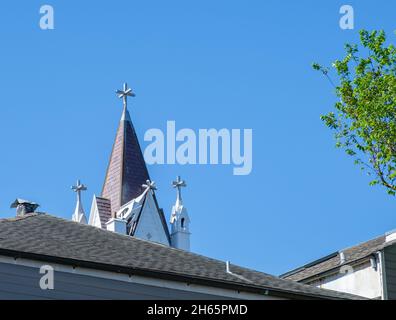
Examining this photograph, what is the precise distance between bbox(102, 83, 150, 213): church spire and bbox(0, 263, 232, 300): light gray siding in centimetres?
5449

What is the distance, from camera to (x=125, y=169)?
74.8 meters

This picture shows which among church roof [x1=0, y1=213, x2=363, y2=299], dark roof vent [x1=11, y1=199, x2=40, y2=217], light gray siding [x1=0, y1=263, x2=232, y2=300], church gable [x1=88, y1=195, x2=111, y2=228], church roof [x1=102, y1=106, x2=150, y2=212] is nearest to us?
light gray siding [x1=0, y1=263, x2=232, y2=300]

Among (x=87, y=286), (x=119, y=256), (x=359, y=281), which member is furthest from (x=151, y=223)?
(x=87, y=286)

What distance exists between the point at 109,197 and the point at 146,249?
53669 mm

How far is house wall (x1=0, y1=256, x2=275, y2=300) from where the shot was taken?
16.9 m

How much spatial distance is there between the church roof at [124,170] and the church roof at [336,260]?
4415 centimetres

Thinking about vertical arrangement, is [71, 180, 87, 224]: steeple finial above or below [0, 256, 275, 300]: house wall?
above

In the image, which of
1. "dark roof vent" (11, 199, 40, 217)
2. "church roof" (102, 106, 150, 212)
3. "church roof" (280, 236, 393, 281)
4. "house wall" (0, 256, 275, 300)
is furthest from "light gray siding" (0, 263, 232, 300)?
"church roof" (102, 106, 150, 212)

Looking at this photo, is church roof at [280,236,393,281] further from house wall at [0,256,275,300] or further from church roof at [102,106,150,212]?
church roof at [102,106,150,212]

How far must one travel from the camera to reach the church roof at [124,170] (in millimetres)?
73875

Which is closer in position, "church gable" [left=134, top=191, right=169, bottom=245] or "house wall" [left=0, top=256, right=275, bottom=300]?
"house wall" [left=0, top=256, right=275, bottom=300]

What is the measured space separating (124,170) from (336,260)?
47663 mm

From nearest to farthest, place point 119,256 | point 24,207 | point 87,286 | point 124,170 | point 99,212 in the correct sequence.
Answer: point 87,286 < point 119,256 < point 24,207 < point 99,212 < point 124,170

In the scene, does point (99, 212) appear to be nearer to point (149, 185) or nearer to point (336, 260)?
point (149, 185)
